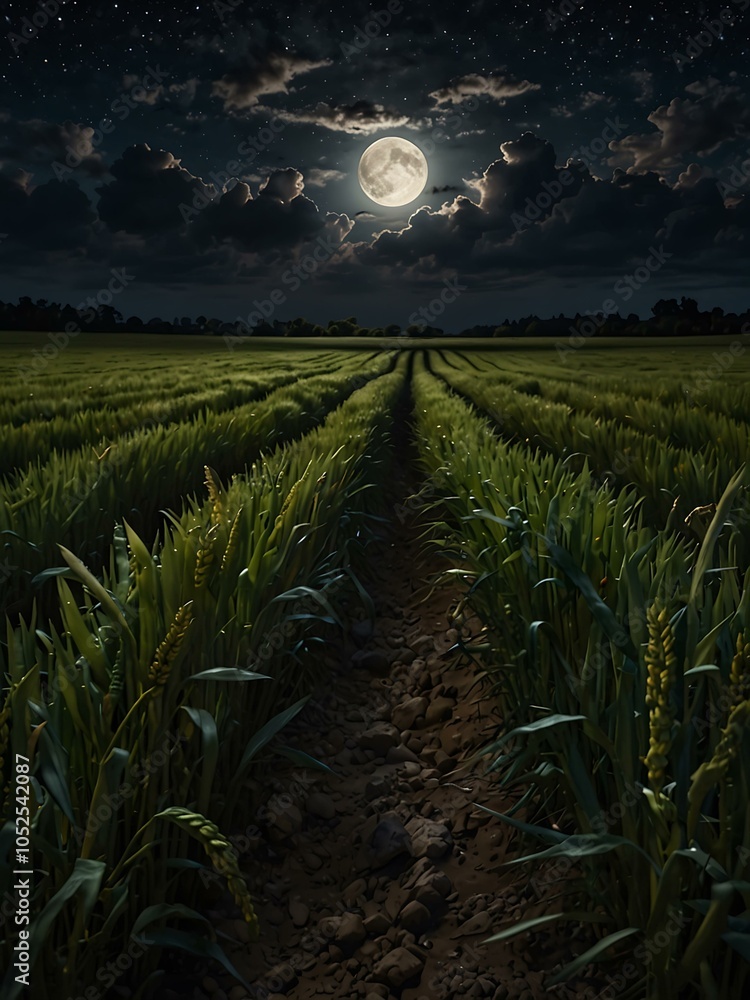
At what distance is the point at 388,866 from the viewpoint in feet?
5.81

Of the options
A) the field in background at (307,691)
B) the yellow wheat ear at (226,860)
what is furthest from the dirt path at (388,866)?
the yellow wheat ear at (226,860)

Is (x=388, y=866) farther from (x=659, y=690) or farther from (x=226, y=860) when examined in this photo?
(x=659, y=690)

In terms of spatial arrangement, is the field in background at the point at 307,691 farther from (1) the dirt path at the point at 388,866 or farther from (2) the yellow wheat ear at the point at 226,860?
(1) the dirt path at the point at 388,866

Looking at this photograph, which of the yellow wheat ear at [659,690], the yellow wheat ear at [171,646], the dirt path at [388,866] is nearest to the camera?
the yellow wheat ear at [659,690]

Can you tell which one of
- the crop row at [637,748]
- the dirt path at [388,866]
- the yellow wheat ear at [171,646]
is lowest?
the dirt path at [388,866]

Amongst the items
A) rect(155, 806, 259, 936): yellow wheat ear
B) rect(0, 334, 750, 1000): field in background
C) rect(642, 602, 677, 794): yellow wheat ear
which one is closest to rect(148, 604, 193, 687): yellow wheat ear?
rect(0, 334, 750, 1000): field in background

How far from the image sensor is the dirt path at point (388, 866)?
1417mm

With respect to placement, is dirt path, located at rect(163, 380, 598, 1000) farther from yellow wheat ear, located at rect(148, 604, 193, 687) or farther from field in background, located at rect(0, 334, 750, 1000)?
yellow wheat ear, located at rect(148, 604, 193, 687)

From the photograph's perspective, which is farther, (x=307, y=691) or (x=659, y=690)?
(x=307, y=691)

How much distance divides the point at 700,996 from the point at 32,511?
2787mm

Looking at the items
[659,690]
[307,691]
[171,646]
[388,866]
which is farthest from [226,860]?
[307,691]

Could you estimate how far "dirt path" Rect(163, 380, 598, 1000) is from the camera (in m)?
1.42

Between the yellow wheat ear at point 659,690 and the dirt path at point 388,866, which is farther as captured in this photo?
the dirt path at point 388,866

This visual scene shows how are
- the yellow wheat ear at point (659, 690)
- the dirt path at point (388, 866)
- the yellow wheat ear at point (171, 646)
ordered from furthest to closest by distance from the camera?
the dirt path at point (388, 866), the yellow wheat ear at point (171, 646), the yellow wheat ear at point (659, 690)
